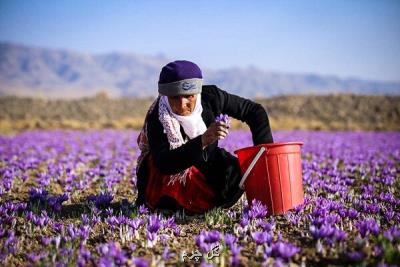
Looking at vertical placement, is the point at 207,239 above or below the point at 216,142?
below

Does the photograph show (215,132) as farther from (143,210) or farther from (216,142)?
(143,210)

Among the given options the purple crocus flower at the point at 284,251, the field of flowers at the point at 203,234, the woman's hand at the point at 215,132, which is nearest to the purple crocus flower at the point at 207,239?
the field of flowers at the point at 203,234

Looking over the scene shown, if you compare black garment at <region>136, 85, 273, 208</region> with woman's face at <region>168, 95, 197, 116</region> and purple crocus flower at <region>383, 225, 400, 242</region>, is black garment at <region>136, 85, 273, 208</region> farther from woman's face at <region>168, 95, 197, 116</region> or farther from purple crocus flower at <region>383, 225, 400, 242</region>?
purple crocus flower at <region>383, 225, 400, 242</region>

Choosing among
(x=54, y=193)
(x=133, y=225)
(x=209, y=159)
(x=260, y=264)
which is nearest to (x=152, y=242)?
(x=133, y=225)

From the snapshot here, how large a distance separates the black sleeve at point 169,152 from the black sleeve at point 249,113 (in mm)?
742

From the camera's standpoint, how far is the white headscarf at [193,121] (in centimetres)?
402

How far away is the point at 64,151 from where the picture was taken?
1158 centimetres

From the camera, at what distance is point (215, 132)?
3445 mm

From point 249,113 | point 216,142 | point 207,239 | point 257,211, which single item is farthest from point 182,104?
point 207,239

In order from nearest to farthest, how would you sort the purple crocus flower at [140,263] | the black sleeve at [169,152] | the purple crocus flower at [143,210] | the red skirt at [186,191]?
1. the purple crocus flower at [140,263]
2. the black sleeve at [169,152]
3. the purple crocus flower at [143,210]
4. the red skirt at [186,191]

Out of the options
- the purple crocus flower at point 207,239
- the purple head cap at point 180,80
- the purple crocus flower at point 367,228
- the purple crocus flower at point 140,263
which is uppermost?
the purple head cap at point 180,80

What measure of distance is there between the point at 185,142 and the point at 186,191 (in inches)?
19.5

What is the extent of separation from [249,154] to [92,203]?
1867mm

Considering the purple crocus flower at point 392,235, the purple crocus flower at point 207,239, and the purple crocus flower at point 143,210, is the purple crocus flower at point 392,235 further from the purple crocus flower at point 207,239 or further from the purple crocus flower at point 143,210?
the purple crocus flower at point 143,210
